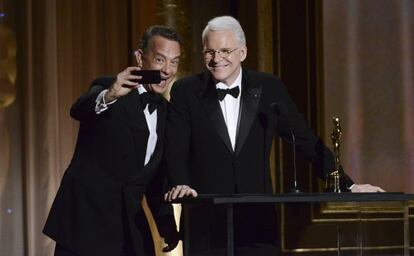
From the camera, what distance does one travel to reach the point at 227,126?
308 cm

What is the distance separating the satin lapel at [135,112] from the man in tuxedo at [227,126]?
3.8 inches

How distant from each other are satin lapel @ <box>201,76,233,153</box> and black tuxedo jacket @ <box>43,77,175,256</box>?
0.20 meters

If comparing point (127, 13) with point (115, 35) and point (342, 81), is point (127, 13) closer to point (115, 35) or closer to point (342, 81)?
point (115, 35)

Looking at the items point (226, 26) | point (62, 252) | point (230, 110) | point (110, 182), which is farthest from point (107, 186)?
point (226, 26)

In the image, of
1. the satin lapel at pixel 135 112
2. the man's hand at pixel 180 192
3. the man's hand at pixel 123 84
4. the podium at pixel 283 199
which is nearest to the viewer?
the podium at pixel 283 199

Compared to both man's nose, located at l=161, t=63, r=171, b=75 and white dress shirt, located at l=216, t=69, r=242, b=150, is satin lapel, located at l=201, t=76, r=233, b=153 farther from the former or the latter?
man's nose, located at l=161, t=63, r=171, b=75

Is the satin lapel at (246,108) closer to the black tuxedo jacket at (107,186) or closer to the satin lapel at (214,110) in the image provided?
the satin lapel at (214,110)

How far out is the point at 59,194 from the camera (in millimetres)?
3152

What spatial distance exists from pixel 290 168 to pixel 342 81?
2.12 ft

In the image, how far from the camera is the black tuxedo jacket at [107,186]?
307cm

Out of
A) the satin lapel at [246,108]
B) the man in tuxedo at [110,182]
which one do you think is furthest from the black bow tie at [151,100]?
the satin lapel at [246,108]

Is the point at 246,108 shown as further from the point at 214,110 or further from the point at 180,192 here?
the point at 180,192

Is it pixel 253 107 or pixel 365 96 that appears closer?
pixel 253 107

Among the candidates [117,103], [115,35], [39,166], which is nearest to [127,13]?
[115,35]
